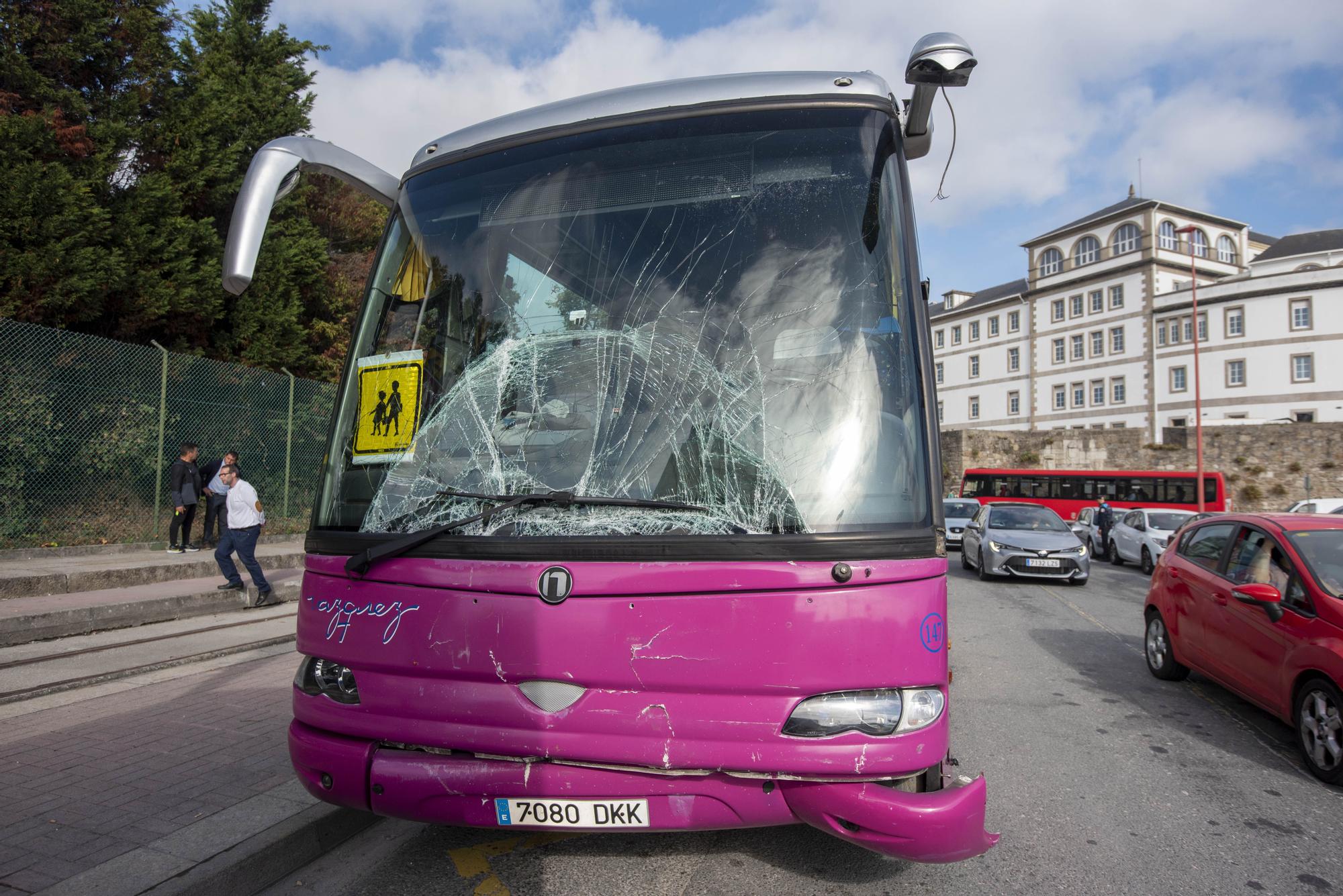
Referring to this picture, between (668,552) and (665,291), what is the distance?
100 centimetres

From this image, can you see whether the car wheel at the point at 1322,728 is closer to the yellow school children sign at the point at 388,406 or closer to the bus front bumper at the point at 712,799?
the bus front bumper at the point at 712,799

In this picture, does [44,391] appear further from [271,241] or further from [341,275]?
[341,275]

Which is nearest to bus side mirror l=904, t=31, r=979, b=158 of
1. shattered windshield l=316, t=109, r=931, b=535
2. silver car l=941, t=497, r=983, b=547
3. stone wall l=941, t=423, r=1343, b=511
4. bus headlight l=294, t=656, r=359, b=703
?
shattered windshield l=316, t=109, r=931, b=535

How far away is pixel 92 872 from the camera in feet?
9.86

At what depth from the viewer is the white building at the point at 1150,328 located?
173 ft

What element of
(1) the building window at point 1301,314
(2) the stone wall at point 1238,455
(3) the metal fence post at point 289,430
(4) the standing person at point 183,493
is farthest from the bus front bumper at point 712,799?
(1) the building window at point 1301,314

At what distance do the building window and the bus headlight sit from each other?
209ft

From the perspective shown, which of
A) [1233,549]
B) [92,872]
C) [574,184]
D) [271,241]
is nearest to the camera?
[92,872]

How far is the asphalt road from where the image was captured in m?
3.33

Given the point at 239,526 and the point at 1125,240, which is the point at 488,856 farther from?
the point at 1125,240

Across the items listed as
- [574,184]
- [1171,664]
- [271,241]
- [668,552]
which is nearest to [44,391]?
[271,241]

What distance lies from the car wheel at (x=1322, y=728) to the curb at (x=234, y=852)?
16.5 feet

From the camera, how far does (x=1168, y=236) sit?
5931 centimetres

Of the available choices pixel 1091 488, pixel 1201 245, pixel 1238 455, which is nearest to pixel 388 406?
pixel 1091 488
